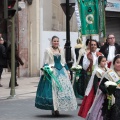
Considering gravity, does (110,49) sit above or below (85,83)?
above

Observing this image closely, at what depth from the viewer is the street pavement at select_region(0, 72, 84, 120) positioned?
12445 mm

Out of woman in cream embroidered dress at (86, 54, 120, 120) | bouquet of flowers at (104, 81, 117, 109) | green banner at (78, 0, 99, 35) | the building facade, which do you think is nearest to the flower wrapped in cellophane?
green banner at (78, 0, 99, 35)

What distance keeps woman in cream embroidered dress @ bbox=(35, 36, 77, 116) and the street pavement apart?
9.7 inches

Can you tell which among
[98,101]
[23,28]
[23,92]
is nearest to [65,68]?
[98,101]

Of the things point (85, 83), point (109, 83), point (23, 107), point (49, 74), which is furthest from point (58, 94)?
point (109, 83)

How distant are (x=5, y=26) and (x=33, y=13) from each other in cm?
131

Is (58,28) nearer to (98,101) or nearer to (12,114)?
(12,114)

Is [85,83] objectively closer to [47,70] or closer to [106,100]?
[47,70]

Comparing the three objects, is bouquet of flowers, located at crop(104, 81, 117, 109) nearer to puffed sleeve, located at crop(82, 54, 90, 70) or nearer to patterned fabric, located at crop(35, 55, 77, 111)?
patterned fabric, located at crop(35, 55, 77, 111)

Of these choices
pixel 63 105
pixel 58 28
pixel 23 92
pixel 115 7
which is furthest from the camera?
pixel 115 7

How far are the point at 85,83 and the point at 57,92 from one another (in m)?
2.41

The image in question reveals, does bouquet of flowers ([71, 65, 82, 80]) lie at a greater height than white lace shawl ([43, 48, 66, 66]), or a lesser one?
lesser

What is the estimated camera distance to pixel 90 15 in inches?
533

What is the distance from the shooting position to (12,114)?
511 inches
